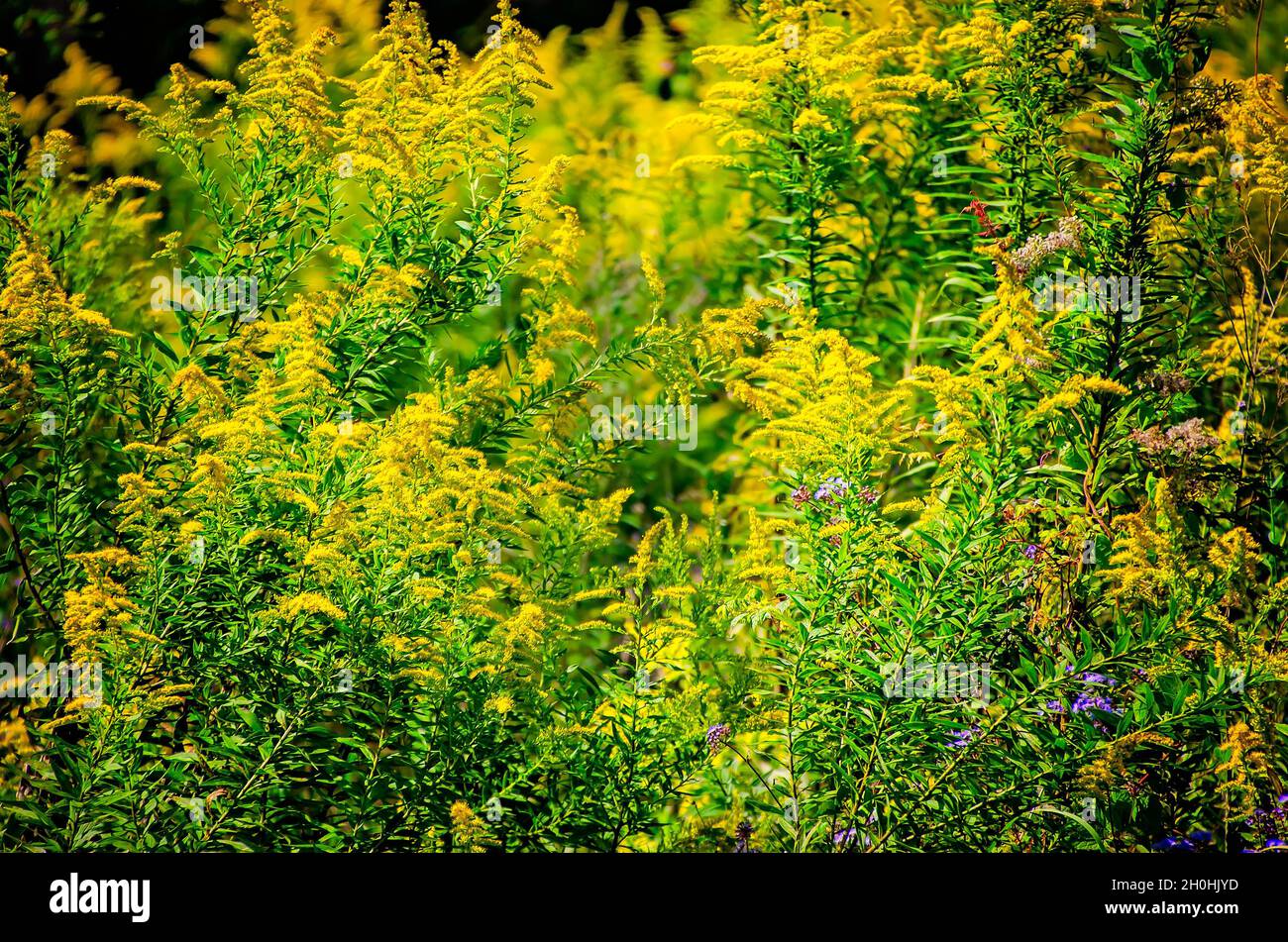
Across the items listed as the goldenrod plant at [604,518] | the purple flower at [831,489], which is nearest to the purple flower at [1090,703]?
the goldenrod plant at [604,518]

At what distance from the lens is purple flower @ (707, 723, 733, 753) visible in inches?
114

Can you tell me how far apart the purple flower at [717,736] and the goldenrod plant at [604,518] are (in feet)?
0.04

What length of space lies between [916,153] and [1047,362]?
1338 mm

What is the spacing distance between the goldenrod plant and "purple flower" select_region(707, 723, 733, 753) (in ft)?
0.04

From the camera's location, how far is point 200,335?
2986 mm

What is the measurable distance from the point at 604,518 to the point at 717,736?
605mm

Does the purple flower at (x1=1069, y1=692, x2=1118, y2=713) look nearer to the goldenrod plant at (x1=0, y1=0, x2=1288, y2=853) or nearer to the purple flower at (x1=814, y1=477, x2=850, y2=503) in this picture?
the goldenrod plant at (x1=0, y1=0, x2=1288, y2=853)

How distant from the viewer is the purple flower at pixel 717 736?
2.88 metres

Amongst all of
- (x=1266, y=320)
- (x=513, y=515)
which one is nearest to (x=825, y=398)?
(x=513, y=515)

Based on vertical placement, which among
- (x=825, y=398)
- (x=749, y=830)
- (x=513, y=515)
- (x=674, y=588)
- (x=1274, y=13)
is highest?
(x=1274, y=13)

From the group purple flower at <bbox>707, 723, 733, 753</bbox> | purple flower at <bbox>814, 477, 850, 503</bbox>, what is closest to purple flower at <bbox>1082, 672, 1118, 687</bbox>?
purple flower at <bbox>814, 477, 850, 503</bbox>

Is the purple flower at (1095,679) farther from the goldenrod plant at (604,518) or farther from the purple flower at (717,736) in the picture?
the purple flower at (717,736)

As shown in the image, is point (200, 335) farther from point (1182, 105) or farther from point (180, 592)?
point (1182, 105)

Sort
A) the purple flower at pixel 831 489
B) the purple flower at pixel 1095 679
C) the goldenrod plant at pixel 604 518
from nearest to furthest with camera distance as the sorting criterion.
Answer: the goldenrod plant at pixel 604 518
the purple flower at pixel 1095 679
the purple flower at pixel 831 489
